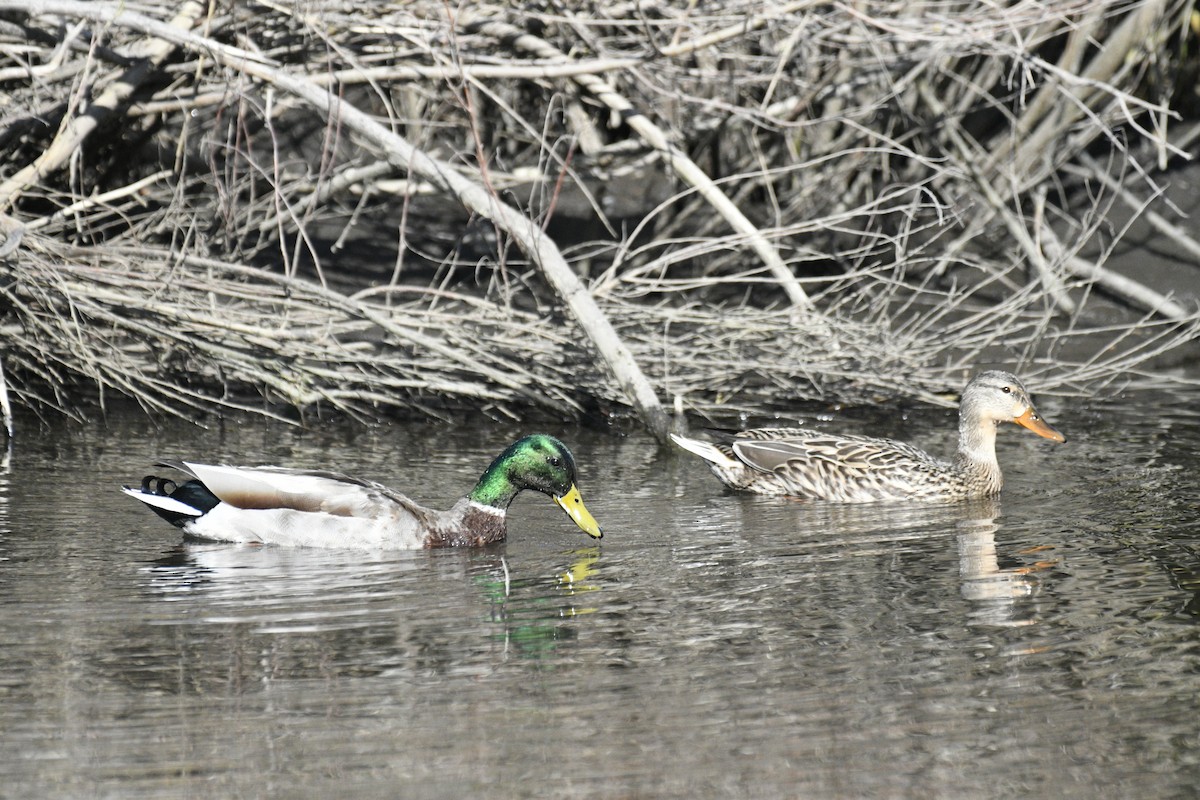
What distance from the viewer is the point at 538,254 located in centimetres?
984

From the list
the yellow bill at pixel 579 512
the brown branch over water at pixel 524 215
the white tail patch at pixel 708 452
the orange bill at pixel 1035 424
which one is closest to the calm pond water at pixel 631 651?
the yellow bill at pixel 579 512

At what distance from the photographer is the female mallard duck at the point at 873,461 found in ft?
30.3

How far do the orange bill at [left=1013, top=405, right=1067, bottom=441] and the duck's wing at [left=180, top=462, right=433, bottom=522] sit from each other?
11.5ft

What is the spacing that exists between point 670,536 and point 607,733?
2.95m

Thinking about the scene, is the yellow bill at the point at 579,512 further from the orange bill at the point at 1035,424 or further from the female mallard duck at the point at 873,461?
the orange bill at the point at 1035,424

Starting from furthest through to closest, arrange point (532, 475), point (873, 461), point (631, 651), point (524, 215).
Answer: point (524, 215) < point (873, 461) < point (532, 475) < point (631, 651)

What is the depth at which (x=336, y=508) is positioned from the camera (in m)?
7.87

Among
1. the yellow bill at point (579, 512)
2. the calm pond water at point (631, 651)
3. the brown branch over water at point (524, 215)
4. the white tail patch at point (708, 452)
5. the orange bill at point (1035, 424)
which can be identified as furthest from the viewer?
the brown branch over water at point (524, 215)

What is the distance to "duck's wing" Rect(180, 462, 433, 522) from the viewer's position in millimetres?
7875

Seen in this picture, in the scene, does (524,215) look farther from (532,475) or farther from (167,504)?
(167,504)

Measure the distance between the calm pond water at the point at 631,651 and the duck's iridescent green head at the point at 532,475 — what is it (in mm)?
225

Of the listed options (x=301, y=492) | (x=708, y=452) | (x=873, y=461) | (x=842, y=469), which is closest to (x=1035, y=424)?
(x=873, y=461)

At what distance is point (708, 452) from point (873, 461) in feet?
2.81

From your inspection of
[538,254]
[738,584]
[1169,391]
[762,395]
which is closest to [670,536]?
[738,584]
